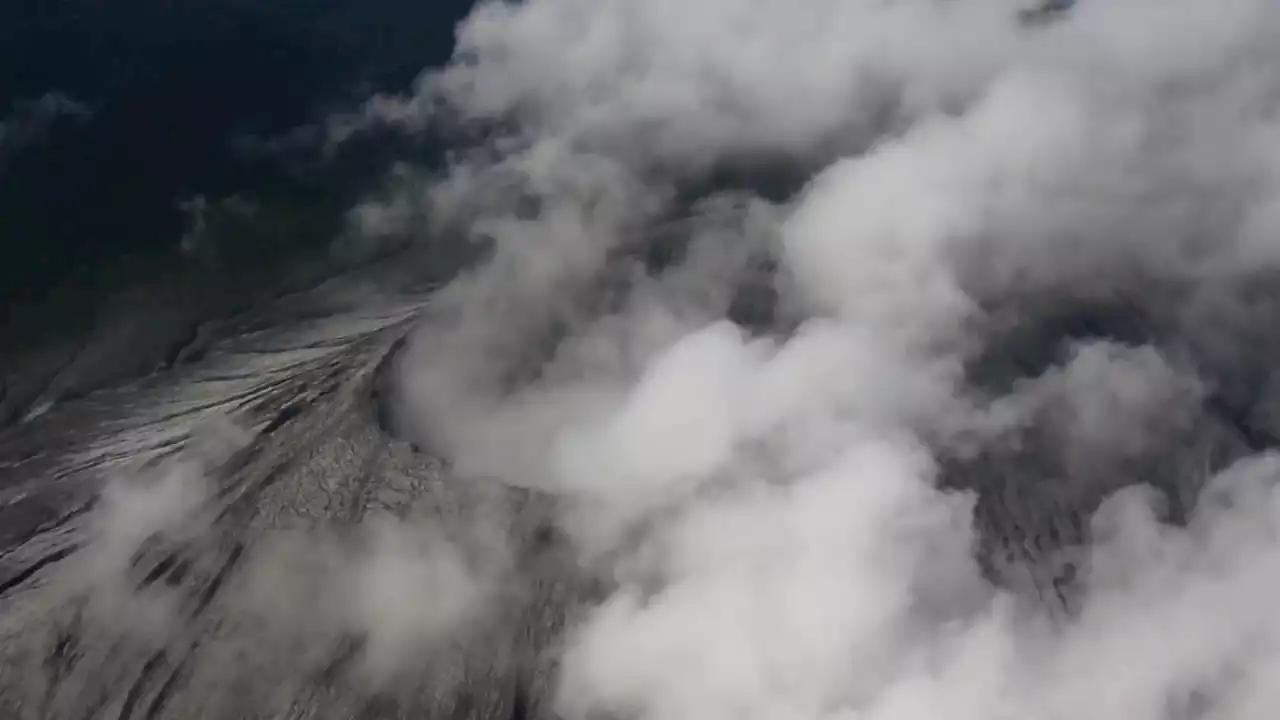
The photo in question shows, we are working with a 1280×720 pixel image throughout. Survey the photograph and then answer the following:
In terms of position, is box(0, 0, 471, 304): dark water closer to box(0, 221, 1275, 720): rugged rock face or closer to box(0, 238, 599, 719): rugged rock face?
box(0, 221, 1275, 720): rugged rock face

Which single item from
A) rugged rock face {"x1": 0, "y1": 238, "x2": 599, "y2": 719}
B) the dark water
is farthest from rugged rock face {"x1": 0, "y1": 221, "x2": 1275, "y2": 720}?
the dark water

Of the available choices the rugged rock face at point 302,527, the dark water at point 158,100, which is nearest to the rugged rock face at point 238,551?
the rugged rock face at point 302,527

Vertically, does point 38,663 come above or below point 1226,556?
above

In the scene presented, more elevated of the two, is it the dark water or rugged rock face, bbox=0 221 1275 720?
the dark water

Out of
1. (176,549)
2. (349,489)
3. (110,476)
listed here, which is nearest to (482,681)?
(349,489)

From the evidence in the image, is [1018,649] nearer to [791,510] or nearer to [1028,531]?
[1028,531]

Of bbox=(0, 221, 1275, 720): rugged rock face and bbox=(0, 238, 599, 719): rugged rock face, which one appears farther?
bbox=(0, 221, 1275, 720): rugged rock face

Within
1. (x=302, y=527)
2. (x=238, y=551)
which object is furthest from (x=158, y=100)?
(x=238, y=551)

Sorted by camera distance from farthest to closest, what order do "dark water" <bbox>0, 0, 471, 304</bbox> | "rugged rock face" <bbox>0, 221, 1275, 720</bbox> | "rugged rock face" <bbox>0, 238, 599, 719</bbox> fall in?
"dark water" <bbox>0, 0, 471, 304</bbox>, "rugged rock face" <bbox>0, 221, 1275, 720</bbox>, "rugged rock face" <bbox>0, 238, 599, 719</bbox>

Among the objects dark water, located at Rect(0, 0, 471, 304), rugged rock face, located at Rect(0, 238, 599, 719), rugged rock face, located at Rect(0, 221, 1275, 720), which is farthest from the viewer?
dark water, located at Rect(0, 0, 471, 304)
